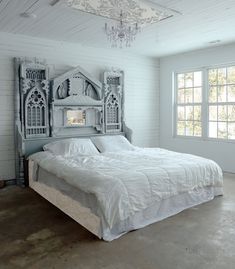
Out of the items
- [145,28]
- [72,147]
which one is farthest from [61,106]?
[145,28]

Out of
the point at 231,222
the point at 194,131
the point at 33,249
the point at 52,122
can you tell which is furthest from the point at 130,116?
the point at 33,249

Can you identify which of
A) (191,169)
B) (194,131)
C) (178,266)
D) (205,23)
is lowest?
(178,266)

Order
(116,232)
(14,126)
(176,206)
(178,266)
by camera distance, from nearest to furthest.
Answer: (178,266), (116,232), (176,206), (14,126)

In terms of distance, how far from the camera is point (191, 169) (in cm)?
365

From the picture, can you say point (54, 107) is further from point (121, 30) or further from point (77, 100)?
point (121, 30)

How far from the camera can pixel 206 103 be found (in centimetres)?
598

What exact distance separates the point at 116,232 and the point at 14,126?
2.87 metres

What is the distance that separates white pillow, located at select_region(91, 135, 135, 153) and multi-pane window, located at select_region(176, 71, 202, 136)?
5.75 feet

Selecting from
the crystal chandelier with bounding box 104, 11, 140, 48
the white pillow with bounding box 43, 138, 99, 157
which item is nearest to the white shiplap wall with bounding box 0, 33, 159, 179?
the white pillow with bounding box 43, 138, 99, 157

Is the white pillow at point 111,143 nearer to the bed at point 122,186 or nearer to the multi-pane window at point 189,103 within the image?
the bed at point 122,186

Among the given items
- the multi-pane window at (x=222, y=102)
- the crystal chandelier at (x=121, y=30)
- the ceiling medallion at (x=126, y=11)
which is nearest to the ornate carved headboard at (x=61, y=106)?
the crystal chandelier at (x=121, y=30)

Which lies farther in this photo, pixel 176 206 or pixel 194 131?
pixel 194 131

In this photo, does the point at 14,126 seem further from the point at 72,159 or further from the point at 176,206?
the point at 176,206

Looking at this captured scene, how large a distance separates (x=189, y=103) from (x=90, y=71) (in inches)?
95.3
